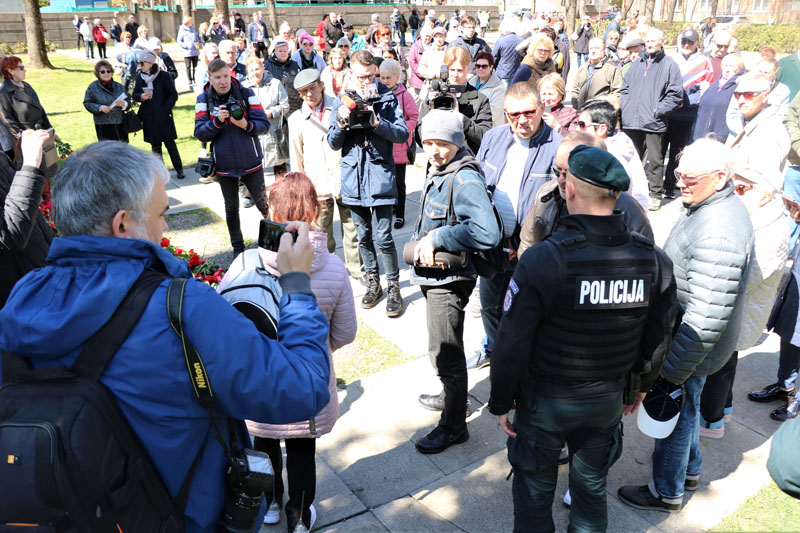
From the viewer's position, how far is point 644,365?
8.66ft

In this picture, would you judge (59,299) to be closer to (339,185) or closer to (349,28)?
(339,185)

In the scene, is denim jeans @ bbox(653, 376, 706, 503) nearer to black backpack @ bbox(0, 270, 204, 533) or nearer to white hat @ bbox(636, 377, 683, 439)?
white hat @ bbox(636, 377, 683, 439)

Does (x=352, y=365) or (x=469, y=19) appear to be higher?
(x=469, y=19)

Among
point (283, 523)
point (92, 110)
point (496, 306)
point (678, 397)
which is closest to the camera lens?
point (678, 397)

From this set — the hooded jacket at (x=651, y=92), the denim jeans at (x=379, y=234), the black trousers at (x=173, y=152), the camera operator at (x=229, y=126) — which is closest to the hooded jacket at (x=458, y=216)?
the denim jeans at (x=379, y=234)

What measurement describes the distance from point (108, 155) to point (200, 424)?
78 centimetres

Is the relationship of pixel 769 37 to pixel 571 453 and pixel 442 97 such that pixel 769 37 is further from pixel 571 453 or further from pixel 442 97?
pixel 571 453

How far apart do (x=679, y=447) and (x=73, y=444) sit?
2.85 metres

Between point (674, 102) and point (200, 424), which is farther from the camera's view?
point (674, 102)

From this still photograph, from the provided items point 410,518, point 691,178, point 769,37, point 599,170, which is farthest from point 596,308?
point 769,37

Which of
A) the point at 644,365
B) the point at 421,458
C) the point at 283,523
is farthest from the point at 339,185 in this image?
the point at 644,365

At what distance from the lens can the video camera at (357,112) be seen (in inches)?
200

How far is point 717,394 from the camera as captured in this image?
3691 mm

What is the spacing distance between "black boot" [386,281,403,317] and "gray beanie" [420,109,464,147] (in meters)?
2.17
